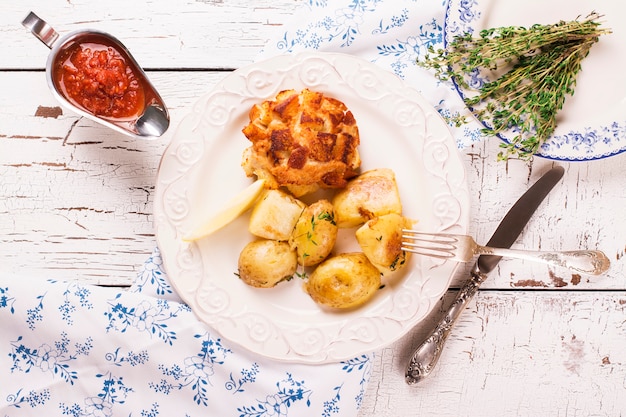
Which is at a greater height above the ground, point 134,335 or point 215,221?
point 215,221

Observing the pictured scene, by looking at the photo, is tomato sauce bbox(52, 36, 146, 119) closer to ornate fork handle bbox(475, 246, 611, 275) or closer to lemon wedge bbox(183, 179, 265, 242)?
lemon wedge bbox(183, 179, 265, 242)

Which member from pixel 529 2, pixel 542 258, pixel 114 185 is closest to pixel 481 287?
pixel 542 258

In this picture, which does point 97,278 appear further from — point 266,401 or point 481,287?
point 481,287

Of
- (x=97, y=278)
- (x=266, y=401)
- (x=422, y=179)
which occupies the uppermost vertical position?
(x=422, y=179)

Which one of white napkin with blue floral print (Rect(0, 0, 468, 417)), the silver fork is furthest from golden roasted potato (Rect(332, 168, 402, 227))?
white napkin with blue floral print (Rect(0, 0, 468, 417))

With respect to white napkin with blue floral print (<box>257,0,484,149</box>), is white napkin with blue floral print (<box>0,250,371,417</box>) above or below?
below

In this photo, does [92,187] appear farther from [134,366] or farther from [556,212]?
[556,212]

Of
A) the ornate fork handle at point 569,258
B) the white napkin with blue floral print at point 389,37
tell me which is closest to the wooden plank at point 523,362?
the ornate fork handle at point 569,258
